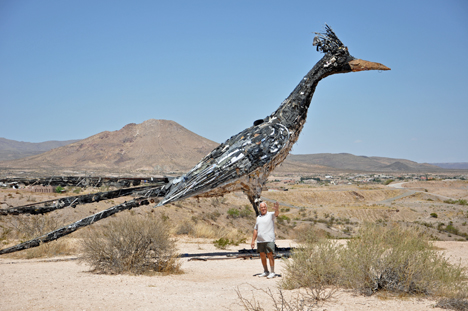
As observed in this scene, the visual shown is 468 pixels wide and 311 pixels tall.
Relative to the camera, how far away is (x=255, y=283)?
22.6 feet

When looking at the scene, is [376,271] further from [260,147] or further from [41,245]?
[41,245]

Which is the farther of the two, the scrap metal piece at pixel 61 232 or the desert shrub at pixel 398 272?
the scrap metal piece at pixel 61 232

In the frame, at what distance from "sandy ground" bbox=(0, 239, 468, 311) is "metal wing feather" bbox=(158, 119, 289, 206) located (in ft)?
5.84

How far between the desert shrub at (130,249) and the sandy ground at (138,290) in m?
0.31

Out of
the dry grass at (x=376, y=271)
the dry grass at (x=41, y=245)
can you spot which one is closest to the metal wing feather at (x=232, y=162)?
the dry grass at (x=376, y=271)

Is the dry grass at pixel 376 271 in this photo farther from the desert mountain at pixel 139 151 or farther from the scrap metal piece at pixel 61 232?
the desert mountain at pixel 139 151

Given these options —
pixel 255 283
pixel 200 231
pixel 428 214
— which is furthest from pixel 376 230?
pixel 428 214

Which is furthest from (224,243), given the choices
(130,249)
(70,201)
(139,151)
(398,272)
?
(139,151)

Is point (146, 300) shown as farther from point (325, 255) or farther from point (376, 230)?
point (376, 230)

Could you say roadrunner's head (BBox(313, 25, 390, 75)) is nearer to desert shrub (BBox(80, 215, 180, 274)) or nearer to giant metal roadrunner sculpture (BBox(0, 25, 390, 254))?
giant metal roadrunner sculpture (BBox(0, 25, 390, 254))

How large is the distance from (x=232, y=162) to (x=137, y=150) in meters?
137

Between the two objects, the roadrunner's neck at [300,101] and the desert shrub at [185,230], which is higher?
the roadrunner's neck at [300,101]

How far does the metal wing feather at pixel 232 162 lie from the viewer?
8.19 meters

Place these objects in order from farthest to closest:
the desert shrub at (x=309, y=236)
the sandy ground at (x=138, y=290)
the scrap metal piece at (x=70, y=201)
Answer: the desert shrub at (x=309, y=236), the scrap metal piece at (x=70, y=201), the sandy ground at (x=138, y=290)
